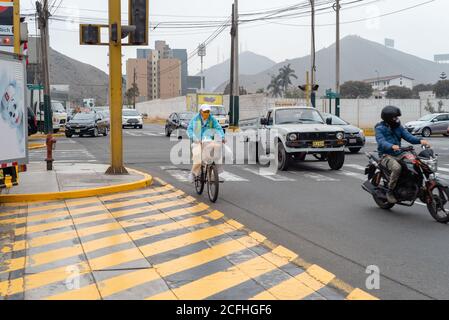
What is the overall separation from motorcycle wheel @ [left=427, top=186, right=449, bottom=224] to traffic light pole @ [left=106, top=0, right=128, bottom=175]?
745 cm

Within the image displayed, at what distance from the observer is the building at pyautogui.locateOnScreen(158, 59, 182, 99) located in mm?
145250

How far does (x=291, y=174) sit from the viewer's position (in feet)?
51.0

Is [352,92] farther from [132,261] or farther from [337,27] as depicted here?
[132,261]

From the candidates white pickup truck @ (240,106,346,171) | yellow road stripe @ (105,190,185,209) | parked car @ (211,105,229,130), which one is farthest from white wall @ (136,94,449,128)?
yellow road stripe @ (105,190,185,209)

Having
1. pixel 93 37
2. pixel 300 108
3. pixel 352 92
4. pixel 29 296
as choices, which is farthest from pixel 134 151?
pixel 352 92

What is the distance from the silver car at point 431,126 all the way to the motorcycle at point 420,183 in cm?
2772

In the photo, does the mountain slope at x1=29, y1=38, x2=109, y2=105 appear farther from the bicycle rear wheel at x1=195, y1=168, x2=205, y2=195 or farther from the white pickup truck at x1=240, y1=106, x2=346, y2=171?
the bicycle rear wheel at x1=195, y1=168, x2=205, y2=195

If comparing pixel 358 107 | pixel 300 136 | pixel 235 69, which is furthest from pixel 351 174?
pixel 358 107

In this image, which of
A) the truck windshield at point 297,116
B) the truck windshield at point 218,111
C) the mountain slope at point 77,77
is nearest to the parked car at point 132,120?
the truck windshield at point 218,111

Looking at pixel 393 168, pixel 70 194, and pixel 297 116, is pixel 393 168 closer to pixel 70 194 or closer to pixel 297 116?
pixel 70 194

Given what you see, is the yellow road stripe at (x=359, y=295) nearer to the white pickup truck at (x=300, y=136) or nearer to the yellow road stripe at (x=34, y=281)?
the yellow road stripe at (x=34, y=281)

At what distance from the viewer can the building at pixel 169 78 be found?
145250 millimetres

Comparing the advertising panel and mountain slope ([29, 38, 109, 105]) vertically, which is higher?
mountain slope ([29, 38, 109, 105])
